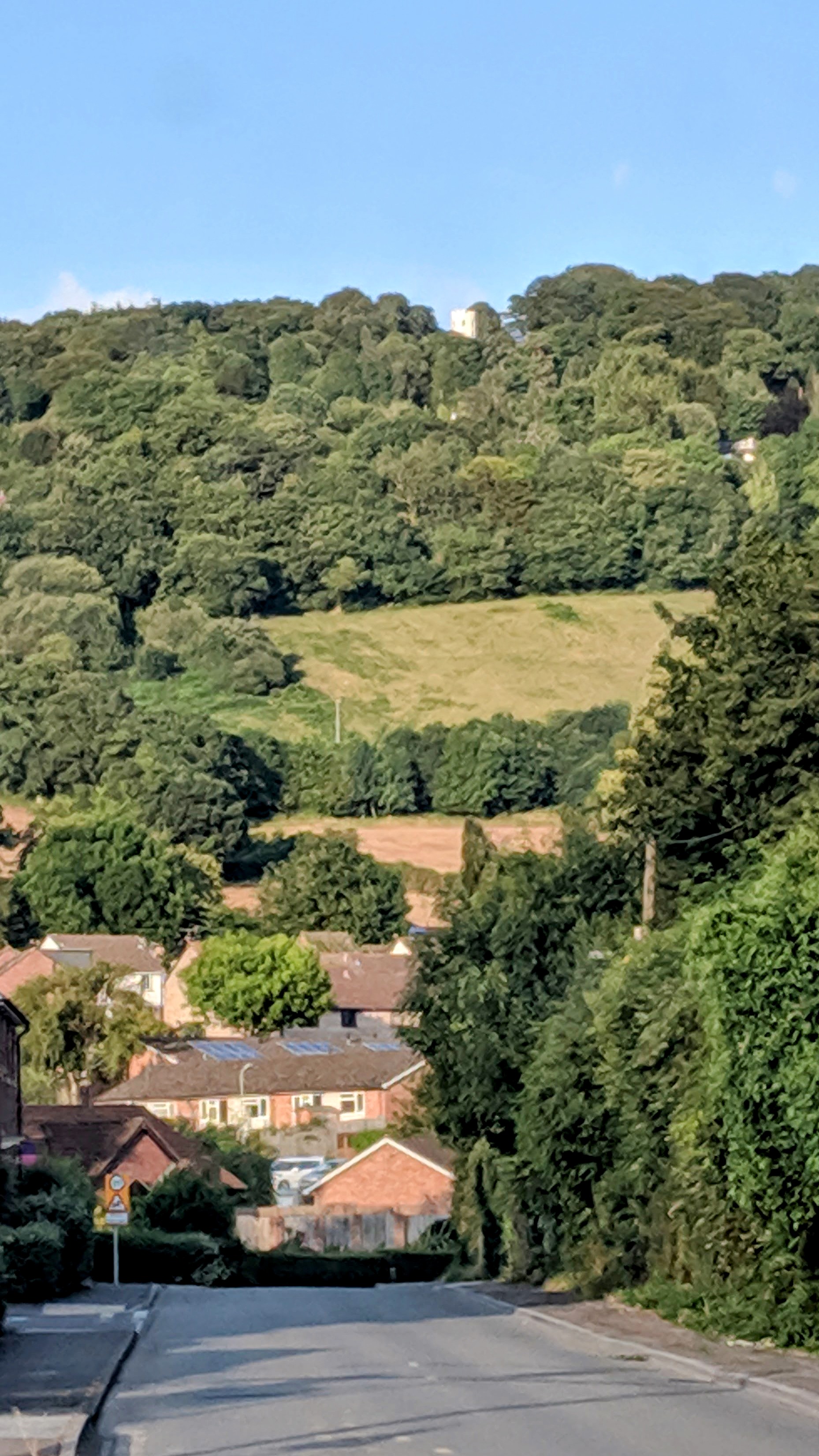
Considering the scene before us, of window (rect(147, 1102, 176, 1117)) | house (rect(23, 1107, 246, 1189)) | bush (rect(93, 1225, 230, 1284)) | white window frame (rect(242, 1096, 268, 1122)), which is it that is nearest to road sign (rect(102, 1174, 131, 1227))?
bush (rect(93, 1225, 230, 1284))

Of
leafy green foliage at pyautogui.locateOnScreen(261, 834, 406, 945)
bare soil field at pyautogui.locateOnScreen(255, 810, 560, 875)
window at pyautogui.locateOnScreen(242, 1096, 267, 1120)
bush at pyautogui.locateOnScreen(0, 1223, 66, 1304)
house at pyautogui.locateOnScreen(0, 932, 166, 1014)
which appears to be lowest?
window at pyautogui.locateOnScreen(242, 1096, 267, 1120)

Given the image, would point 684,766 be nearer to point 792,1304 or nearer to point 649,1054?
point 649,1054

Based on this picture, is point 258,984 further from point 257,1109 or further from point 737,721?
point 737,721

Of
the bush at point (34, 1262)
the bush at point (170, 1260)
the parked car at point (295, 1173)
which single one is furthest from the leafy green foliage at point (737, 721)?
the parked car at point (295, 1173)

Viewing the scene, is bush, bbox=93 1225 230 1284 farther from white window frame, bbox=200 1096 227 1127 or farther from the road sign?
white window frame, bbox=200 1096 227 1127

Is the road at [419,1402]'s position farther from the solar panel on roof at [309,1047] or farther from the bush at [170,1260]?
the solar panel on roof at [309,1047]

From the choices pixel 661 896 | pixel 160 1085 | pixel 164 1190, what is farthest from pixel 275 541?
pixel 661 896
